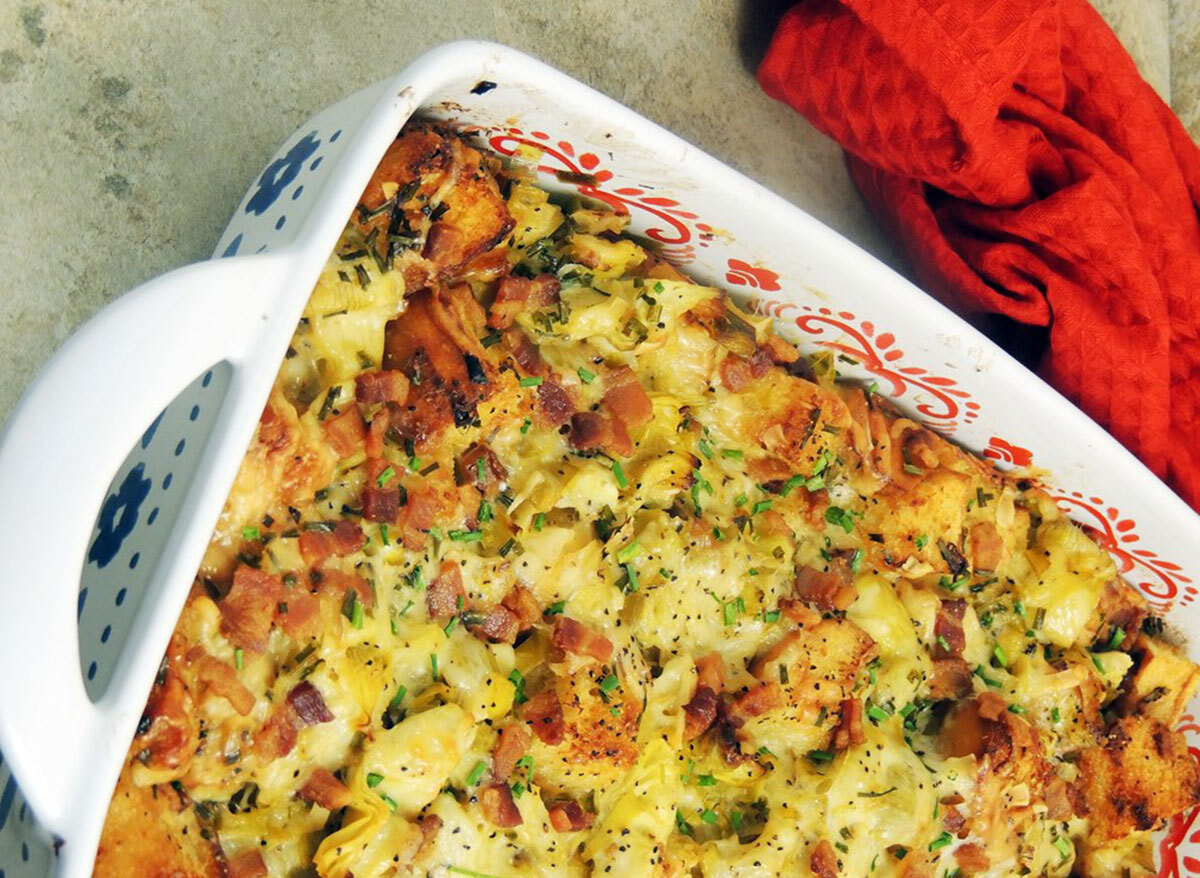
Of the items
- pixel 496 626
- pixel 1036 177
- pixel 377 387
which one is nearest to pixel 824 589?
pixel 496 626

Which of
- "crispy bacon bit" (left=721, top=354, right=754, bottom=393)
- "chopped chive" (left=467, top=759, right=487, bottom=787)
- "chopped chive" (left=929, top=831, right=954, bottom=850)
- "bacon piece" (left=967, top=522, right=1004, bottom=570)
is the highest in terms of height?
"crispy bacon bit" (left=721, top=354, right=754, bottom=393)

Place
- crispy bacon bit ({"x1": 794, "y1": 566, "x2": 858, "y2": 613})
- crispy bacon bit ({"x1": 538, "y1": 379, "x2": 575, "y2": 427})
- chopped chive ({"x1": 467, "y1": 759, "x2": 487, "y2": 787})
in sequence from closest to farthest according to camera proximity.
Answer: chopped chive ({"x1": 467, "y1": 759, "x2": 487, "y2": 787}) → crispy bacon bit ({"x1": 538, "y1": 379, "x2": 575, "y2": 427}) → crispy bacon bit ({"x1": 794, "y1": 566, "x2": 858, "y2": 613})

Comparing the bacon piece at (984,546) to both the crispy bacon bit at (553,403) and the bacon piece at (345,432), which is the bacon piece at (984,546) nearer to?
the crispy bacon bit at (553,403)

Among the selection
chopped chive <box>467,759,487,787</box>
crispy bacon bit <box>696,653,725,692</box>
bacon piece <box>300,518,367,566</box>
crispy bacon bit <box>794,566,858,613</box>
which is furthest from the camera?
crispy bacon bit <box>794,566,858,613</box>

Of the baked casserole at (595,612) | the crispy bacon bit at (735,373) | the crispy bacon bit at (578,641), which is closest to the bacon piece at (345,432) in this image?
the baked casserole at (595,612)

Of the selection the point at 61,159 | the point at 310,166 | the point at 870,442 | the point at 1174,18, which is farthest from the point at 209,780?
the point at 1174,18

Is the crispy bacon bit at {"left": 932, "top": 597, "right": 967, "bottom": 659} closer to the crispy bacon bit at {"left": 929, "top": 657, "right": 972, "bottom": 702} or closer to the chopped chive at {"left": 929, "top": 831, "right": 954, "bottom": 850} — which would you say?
the crispy bacon bit at {"left": 929, "top": 657, "right": 972, "bottom": 702}

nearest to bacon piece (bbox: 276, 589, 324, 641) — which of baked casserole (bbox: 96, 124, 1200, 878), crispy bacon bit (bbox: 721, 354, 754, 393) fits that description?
baked casserole (bbox: 96, 124, 1200, 878)
